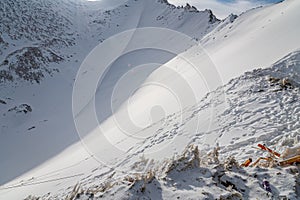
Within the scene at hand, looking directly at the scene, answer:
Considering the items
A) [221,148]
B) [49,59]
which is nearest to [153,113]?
[221,148]

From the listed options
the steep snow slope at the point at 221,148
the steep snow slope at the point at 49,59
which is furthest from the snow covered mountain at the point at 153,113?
Result: the steep snow slope at the point at 49,59

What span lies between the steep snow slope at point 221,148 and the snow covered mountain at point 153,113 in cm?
2

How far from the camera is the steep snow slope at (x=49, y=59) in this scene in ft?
77.8

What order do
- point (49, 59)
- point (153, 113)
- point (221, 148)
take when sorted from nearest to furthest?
point (221, 148) < point (153, 113) < point (49, 59)

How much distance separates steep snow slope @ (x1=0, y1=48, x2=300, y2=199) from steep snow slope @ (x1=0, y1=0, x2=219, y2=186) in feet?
40.3

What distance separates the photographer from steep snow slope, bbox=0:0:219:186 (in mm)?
23719

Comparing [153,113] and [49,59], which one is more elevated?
[49,59]

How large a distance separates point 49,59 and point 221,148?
36.7 meters

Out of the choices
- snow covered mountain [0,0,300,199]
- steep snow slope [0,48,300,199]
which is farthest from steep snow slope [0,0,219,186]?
steep snow slope [0,48,300,199]

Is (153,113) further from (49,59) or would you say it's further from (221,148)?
(49,59)

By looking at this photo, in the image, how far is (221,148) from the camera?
21.8ft

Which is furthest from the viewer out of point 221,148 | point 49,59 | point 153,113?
point 49,59

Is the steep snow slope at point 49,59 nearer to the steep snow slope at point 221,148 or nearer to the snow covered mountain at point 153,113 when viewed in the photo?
the snow covered mountain at point 153,113

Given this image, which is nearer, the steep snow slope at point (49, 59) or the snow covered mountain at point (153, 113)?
the snow covered mountain at point (153, 113)
